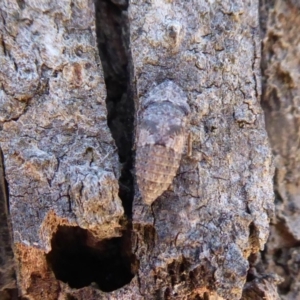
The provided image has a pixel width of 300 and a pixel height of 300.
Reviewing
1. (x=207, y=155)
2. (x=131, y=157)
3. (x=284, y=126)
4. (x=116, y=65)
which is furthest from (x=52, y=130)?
(x=284, y=126)

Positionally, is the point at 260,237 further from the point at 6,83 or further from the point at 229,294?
the point at 6,83

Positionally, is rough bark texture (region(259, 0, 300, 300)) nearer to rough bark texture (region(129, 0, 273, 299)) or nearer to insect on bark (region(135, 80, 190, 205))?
rough bark texture (region(129, 0, 273, 299))

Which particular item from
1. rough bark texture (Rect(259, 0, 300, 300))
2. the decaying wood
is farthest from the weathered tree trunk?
rough bark texture (Rect(259, 0, 300, 300))

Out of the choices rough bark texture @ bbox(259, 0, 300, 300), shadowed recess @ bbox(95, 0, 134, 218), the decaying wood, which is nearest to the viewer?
the decaying wood

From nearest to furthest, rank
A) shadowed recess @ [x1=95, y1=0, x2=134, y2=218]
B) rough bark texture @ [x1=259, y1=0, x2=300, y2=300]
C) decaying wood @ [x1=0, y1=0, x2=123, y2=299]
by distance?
decaying wood @ [x1=0, y1=0, x2=123, y2=299], shadowed recess @ [x1=95, y1=0, x2=134, y2=218], rough bark texture @ [x1=259, y1=0, x2=300, y2=300]

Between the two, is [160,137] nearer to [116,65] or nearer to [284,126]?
[116,65]

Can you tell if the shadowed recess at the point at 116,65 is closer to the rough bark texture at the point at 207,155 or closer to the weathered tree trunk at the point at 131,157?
the weathered tree trunk at the point at 131,157
